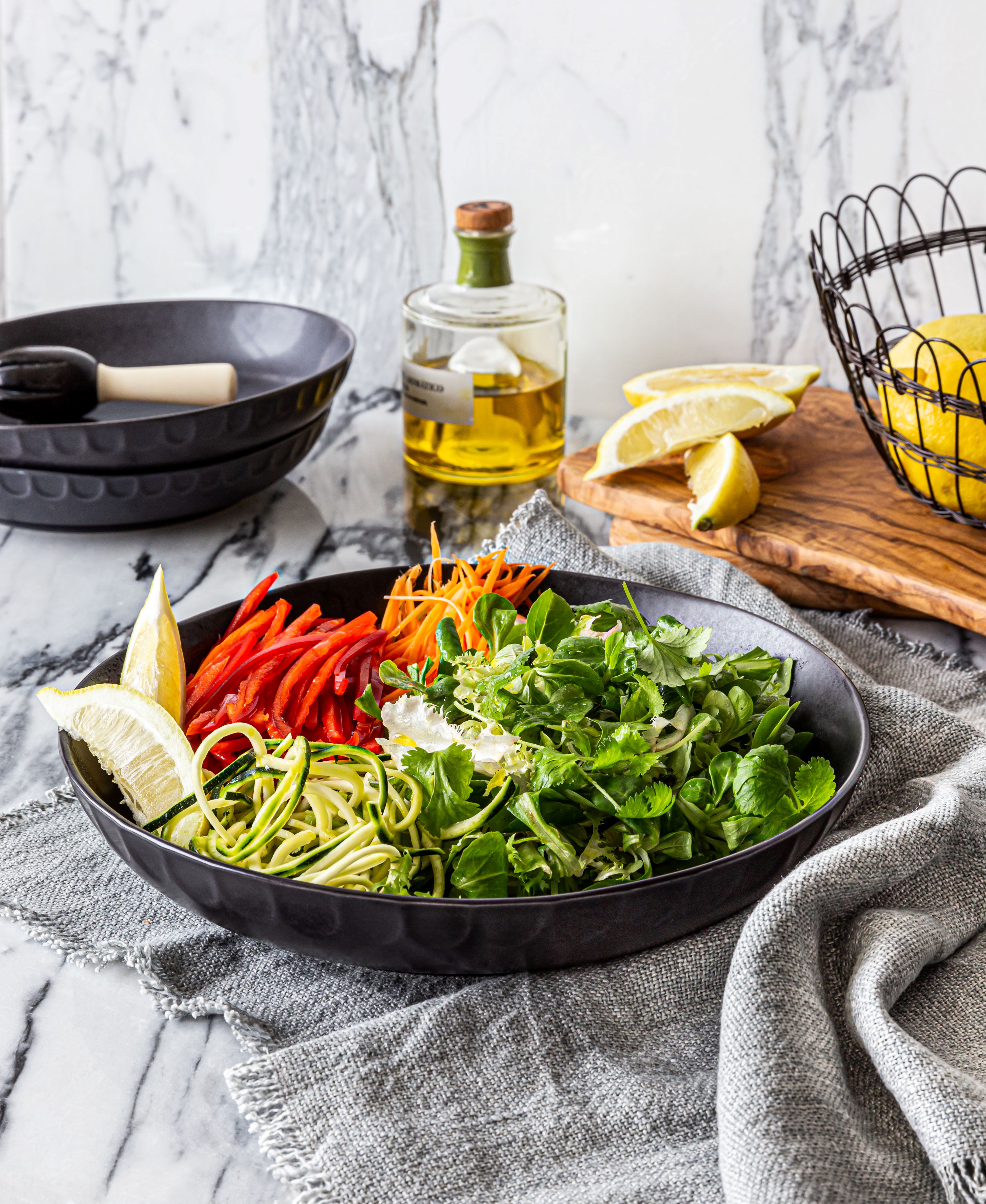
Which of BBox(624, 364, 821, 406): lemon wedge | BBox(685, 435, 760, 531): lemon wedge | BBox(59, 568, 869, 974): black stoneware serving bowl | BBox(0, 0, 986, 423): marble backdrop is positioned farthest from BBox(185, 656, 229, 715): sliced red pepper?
BBox(0, 0, 986, 423): marble backdrop

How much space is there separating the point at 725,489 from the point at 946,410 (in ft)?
0.74

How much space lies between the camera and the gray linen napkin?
581 mm

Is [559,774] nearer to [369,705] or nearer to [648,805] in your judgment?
[648,805]

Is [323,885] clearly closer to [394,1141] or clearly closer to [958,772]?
[394,1141]

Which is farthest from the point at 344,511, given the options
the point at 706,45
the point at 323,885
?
the point at 323,885

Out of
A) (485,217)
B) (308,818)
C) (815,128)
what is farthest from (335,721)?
(815,128)

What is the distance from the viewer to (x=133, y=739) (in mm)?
752

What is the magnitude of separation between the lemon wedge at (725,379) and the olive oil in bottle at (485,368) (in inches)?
4.6

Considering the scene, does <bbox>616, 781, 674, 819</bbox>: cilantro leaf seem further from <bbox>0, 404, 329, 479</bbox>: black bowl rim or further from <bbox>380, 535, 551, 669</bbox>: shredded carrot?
<bbox>0, 404, 329, 479</bbox>: black bowl rim

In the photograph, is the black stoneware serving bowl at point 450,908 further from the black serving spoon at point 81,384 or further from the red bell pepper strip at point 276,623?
the black serving spoon at point 81,384

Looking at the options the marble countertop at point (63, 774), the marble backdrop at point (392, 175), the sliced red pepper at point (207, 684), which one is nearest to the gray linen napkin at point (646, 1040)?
the marble countertop at point (63, 774)

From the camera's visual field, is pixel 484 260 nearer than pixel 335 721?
No

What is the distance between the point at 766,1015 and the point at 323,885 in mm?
246

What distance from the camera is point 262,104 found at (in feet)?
Answer: 5.44
